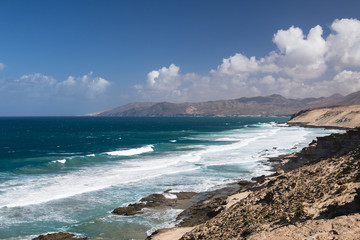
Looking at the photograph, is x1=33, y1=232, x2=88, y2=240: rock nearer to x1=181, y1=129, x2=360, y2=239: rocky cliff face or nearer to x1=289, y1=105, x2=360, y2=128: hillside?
x1=181, y1=129, x2=360, y2=239: rocky cliff face

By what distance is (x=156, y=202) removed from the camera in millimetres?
27516

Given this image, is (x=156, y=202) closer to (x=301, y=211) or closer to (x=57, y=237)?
(x=57, y=237)

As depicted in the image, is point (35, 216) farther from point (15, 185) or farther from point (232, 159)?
point (232, 159)

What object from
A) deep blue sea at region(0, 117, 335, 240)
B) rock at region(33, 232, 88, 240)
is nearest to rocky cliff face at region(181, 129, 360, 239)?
deep blue sea at region(0, 117, 335, 240)

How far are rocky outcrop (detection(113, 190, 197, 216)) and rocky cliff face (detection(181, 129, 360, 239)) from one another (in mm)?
9437

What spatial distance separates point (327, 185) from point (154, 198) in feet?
54.7

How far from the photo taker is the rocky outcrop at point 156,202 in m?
25.2

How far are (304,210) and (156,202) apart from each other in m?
16.0

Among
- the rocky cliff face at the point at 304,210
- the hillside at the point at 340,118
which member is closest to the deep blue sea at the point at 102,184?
the rocky cliff face at the point at 304,210

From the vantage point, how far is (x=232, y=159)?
50.3 m

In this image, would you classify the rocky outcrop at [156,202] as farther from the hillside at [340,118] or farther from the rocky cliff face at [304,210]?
the hillside at [340,118]

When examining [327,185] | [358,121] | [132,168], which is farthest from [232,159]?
[358,121]

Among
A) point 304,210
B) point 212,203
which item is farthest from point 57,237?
point 304,210

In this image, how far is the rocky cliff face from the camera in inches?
472
